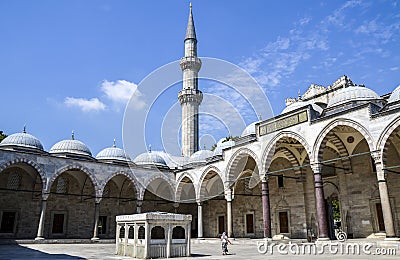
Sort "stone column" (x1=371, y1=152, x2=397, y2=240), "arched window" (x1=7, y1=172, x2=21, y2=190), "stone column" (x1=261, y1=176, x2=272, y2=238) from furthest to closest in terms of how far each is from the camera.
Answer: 1. "arched window" (x1=7, y1=172, x2=21, y2=190)
2. "stone column" (x1=261, y1=176, x2=272, y2=238)
3. "stone column" (x1=371, y1=152, x2=397, y2=240)

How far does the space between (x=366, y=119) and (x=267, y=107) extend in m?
4.36

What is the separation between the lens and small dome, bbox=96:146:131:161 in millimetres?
23016

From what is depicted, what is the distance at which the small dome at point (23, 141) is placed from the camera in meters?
19.8

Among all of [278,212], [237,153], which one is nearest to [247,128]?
[237,153]

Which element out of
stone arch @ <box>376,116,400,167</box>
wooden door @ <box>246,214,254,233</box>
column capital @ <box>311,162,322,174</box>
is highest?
stone arch @ <box>376,116,400,167</box>

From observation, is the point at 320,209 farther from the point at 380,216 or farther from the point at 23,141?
the point at 23,141

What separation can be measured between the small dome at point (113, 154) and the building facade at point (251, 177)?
82mm

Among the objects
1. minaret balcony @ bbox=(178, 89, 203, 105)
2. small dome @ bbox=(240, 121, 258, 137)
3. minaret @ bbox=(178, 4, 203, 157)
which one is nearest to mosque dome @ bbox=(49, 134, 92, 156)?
minaret @ bbox=(178, 4, 203, 157)

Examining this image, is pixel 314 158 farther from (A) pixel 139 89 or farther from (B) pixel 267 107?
(A) pixel 139 89

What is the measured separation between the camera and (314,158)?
13.4 m

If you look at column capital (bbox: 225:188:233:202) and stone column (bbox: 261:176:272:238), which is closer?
stone column (bbox: 261:176:272:238)

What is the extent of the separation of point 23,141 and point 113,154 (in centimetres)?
550

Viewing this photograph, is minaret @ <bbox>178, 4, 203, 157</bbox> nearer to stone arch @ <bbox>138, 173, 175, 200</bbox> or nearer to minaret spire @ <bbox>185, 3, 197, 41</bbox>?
minaret spire @ <bbox>185, 3, 197, 41</bbox>

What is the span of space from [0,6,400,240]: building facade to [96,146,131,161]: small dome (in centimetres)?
8
